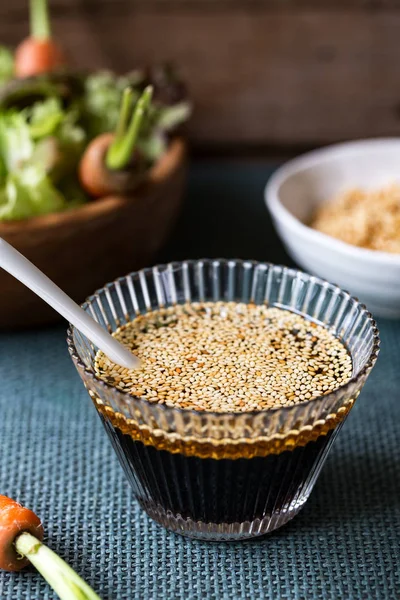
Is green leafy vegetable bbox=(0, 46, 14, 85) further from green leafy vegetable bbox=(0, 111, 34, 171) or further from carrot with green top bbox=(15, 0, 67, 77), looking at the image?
green leafy vegetable bbox=(0, 111, 34, 171)

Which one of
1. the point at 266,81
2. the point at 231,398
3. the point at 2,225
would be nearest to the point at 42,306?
the point at 2,225

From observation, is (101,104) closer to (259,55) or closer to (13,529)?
(259,55)

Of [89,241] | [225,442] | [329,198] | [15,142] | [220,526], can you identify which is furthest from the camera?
[329,198]

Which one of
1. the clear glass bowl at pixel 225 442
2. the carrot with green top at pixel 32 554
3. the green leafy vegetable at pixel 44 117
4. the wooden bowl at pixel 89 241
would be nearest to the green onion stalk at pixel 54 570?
the carrot with green top at pixel 32 554

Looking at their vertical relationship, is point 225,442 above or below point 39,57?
below

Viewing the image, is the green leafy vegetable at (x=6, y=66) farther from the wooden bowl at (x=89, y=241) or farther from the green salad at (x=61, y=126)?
the wooden bowl at (x=89, y=241)

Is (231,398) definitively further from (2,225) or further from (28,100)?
(28,100)

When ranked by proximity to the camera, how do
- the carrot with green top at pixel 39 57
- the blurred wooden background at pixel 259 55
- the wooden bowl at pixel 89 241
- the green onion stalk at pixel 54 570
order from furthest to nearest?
the blurred wooden background at pixel 259 55 → the carrot with green top at pixel 39 57 → the wooden bowl at pixel 89 241 → the green onion stalk at pixel 54 570

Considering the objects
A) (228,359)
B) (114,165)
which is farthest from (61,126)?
(228,359)
